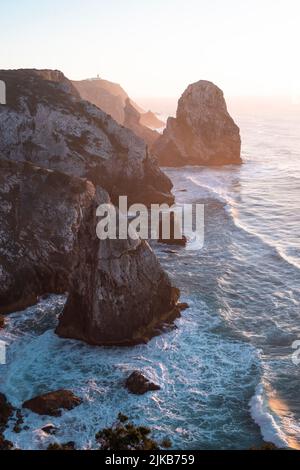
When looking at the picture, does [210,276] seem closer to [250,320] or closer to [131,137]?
[250,320]

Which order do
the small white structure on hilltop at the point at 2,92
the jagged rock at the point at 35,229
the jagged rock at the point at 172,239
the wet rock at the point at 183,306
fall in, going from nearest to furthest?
the wet rock at the point at 183,306, the jagged rock at the point at 35,229, the jagged rock at the point at 172,239, the small white structure on hilltop at the point at 2,92

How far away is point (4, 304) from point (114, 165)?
29.1 m

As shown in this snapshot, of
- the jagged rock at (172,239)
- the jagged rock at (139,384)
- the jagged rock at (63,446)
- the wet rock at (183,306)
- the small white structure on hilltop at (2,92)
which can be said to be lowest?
the jagged rock at (63,446)

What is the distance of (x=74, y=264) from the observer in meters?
29.2

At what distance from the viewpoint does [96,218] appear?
28.7 m

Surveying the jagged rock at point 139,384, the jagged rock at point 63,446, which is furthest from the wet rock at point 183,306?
the jagged rock at point 63,446

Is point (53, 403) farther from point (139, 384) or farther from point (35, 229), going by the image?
point (35, 229)

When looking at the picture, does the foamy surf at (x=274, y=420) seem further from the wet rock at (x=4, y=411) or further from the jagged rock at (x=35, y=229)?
the jagged rock at (x=35, y=229)

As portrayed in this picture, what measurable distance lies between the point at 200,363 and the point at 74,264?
9812 mm

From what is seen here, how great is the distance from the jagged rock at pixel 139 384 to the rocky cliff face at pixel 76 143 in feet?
113

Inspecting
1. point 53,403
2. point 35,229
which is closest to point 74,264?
point 35,229

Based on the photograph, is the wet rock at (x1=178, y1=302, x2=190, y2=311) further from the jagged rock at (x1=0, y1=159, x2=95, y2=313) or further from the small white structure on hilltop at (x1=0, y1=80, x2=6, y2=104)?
the small white structure on hilltop at (x1=0, y1=80, x2=6, y2=104)

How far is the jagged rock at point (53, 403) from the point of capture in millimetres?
21798
